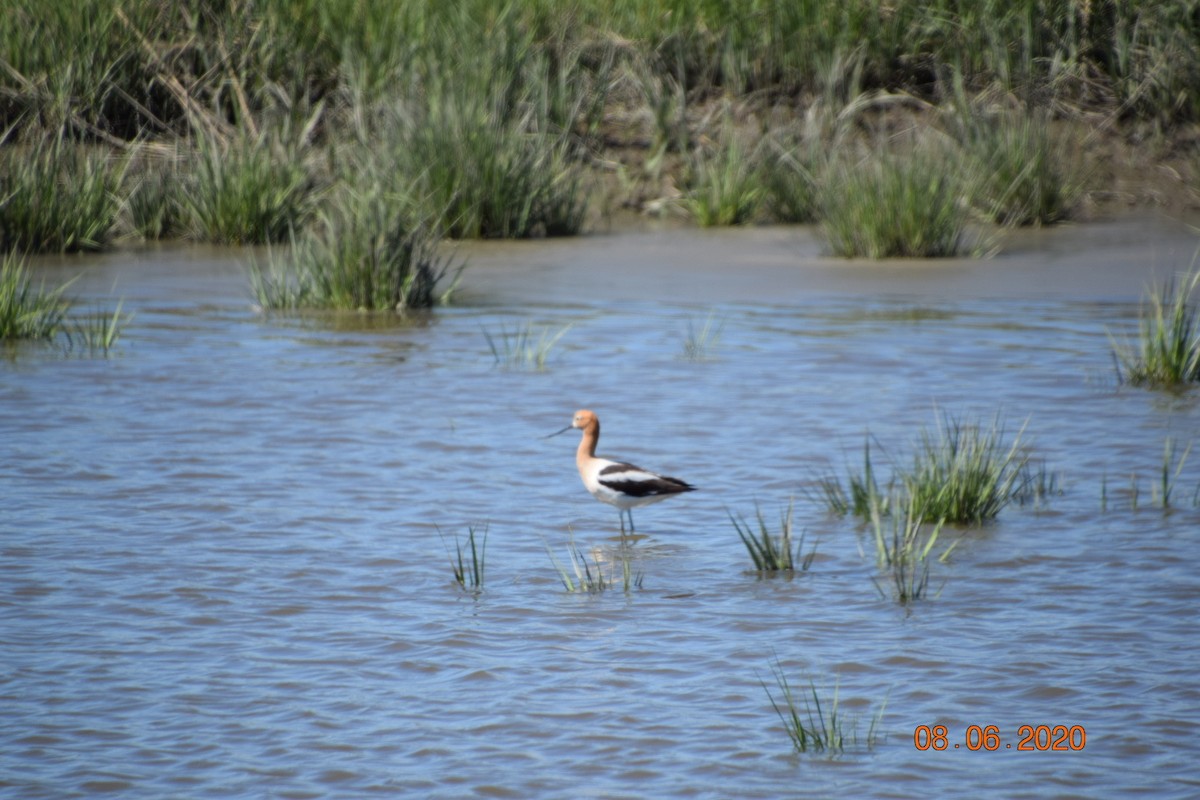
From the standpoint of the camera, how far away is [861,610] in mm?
5500

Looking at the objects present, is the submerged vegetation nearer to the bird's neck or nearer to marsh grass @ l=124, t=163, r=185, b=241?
marsh grass @ l=124, t=163, r=185, b=241

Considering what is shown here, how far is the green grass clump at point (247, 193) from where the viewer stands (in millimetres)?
13906

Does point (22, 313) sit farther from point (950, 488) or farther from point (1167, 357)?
point (1167, 357)

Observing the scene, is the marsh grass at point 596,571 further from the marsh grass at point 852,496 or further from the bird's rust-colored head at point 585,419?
the marsh grass at point 852,496

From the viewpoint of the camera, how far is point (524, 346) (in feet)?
32.6

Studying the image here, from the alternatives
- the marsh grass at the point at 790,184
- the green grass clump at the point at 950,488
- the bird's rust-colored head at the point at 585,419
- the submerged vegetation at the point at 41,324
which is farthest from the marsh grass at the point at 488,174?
the green grass clump at the point at 950,488

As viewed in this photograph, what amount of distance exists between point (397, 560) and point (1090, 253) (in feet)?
29.2

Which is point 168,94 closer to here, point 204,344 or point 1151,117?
point 204,344

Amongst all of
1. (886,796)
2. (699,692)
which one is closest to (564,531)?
(699,692)

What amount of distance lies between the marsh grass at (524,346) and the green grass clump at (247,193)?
151 inches

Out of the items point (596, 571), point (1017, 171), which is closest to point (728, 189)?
point (1017, 171)

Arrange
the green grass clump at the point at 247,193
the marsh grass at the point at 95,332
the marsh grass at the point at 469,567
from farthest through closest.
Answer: the green grass clump at the point at 247,193 < the marsh grass at the point at 95,332 < the marsh grass at the point at 469,567

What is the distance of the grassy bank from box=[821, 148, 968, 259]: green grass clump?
6 cm

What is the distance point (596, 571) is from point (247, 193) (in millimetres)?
8732
